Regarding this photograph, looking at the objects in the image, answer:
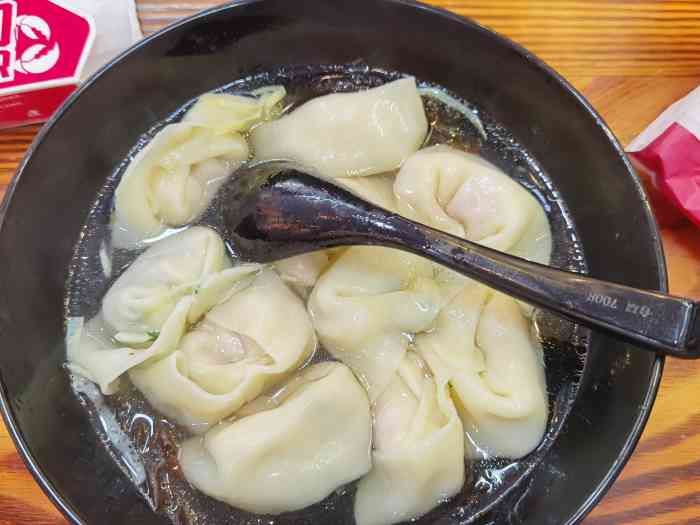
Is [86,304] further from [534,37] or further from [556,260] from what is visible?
[534,37]

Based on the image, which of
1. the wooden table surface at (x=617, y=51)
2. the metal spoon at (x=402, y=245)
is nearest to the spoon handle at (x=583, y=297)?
the metal spoon at (x=402, y=245)

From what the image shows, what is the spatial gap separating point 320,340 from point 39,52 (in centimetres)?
93

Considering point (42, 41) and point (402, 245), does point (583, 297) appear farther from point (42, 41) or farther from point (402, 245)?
point (42, 41)

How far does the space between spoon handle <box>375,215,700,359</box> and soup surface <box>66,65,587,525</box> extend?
169mm

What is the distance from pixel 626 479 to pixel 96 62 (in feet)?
4.95

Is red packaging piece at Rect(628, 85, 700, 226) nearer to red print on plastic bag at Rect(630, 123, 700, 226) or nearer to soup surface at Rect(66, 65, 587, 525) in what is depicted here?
red print on plastic bag at Rect(630, 123, 700, 226)

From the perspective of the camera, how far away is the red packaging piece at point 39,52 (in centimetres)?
146

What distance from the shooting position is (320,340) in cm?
127

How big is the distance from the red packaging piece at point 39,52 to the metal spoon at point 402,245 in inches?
19.0

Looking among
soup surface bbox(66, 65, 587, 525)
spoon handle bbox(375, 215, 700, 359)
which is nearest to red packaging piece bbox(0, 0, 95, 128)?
soup surface bbox(66, 65, 587, 525)

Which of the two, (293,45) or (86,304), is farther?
(293,45)

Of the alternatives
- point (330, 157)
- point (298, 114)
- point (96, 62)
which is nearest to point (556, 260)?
point (330, 157)

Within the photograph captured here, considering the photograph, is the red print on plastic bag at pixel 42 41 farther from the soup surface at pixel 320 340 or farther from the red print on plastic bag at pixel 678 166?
the red print on plastic bag at pixel 678 166

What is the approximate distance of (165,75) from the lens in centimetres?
139
